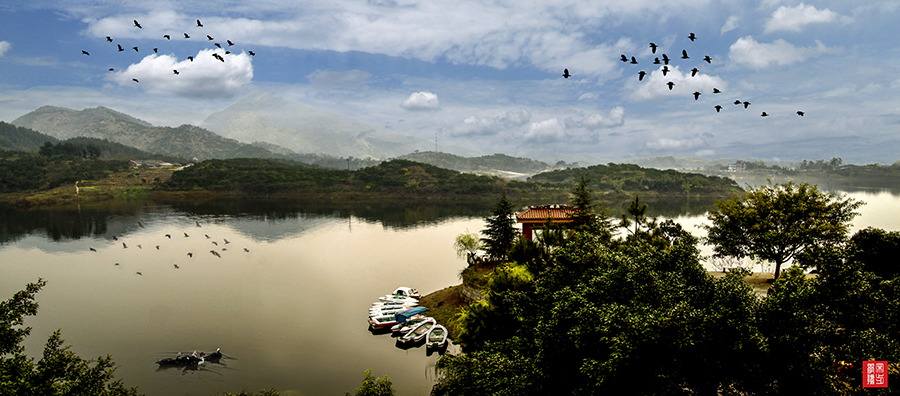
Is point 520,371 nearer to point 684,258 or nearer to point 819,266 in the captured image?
point 684,258

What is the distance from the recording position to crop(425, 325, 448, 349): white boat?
2645 centimetres

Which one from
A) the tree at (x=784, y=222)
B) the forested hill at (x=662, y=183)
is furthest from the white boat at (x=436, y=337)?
the forested hill at (x=662, y=183)

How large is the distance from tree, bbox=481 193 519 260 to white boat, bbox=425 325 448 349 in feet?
25.7

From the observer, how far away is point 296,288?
3931 centimetres

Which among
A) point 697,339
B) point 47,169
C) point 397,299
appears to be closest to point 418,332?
point 397,299

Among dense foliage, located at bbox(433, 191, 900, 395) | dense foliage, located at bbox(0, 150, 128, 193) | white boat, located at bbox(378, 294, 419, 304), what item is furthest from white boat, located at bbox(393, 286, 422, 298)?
dense foliage, located at bbox(0, 150, 128, 193)

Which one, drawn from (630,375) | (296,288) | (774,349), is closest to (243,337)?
(296,288)

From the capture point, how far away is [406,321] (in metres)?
29.2

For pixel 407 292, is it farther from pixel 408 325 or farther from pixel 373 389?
pixel 373 389

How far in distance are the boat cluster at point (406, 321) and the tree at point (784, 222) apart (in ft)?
67.7

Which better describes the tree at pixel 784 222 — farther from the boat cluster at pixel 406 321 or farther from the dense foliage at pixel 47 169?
the dense foliage at pixel 47 169

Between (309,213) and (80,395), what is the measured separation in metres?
77.3

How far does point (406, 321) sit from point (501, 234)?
980 centimetres

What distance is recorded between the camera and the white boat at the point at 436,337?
26.5 meters
